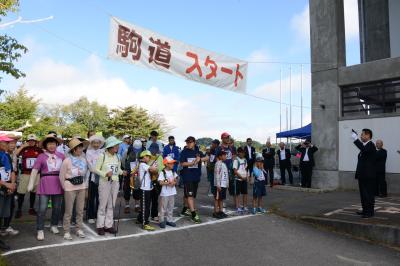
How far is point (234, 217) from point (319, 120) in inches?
285

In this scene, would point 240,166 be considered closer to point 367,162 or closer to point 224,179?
point 224,179

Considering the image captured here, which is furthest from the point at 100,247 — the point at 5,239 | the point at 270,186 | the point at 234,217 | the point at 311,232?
the point at 270,186

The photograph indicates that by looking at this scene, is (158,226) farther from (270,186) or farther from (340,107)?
(340,107)

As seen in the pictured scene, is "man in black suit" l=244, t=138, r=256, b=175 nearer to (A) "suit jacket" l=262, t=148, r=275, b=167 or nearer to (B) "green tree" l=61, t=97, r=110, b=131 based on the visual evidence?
(A) "suit jacket" l=262, t=148, r=275, b=167

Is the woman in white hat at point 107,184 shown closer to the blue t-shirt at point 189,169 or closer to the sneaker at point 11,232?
the sneaker at point 11,232

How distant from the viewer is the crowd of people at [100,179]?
20.4ft

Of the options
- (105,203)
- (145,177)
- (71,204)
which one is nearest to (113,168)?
(105,203)

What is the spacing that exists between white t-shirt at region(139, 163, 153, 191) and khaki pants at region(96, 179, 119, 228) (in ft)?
2.14

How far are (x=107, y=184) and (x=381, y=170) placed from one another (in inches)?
351

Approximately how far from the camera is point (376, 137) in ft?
40.8

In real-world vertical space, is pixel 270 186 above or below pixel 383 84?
below

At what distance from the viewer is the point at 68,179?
6230 millimetres

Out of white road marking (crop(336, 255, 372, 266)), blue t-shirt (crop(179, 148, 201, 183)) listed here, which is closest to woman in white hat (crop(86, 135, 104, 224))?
blue t-shirt (crop(179, 148, 201, 183))

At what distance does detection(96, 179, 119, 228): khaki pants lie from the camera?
6.52 metres
